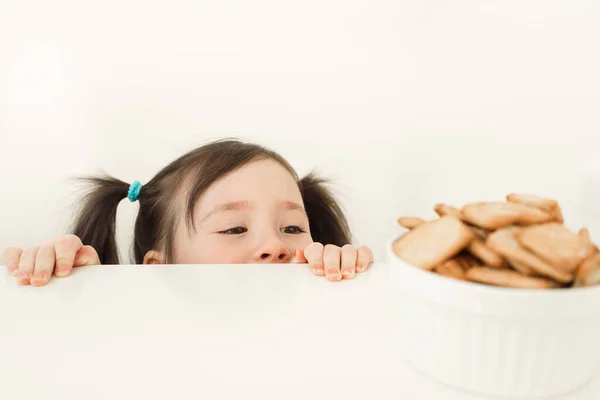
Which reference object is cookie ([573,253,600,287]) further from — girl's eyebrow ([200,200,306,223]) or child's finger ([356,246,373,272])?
girl's eyebrow ([200,200,306,223])

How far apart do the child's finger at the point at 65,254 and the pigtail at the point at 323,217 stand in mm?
611

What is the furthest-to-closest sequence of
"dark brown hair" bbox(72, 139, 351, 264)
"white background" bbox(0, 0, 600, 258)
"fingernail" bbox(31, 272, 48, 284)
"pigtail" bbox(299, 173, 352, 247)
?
"white background" bbox(0, 0, 600, 258), "pigtail" bbox(299, 173, 352, 247), "dark brown hair" bbox(72, 139, 351, 264), "fingernail" bbox(31, 272, 48, 284)

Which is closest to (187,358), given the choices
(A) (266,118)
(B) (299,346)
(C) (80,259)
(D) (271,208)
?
(B) (299,346)

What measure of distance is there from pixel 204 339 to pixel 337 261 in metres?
0.21

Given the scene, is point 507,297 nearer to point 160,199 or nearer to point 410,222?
point 410,222

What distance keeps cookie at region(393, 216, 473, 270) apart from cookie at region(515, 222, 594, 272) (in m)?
0.03

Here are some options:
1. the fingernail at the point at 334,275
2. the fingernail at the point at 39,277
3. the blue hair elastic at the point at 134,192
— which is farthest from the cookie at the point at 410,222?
the blue hair elastic at the point at 134,192

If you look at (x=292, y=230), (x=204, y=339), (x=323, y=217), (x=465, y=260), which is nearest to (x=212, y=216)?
(x=292, y=230)

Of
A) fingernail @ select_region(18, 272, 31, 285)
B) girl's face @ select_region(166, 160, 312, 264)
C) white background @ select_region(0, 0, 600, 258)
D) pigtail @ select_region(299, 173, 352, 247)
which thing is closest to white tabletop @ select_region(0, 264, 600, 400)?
fingernail @ select_region(18, 272, 31, 285)

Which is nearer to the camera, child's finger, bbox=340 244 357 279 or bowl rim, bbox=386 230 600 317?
bowl rim, bbox=386 230 600 317

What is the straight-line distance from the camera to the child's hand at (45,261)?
1.74ft

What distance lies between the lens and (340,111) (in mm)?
1377

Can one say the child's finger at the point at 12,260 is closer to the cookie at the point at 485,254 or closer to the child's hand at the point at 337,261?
the child's hand at the point at 337,261

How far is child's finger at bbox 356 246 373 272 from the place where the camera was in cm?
59
